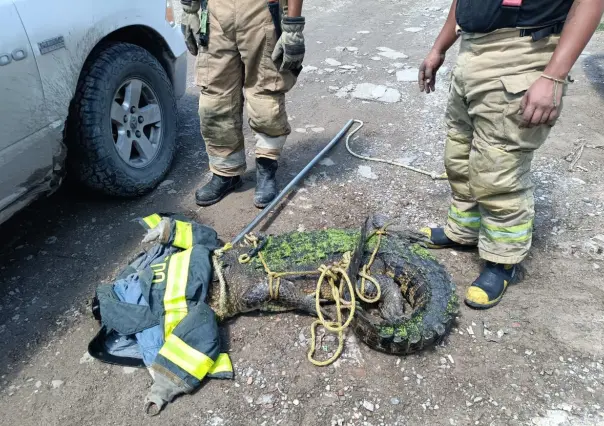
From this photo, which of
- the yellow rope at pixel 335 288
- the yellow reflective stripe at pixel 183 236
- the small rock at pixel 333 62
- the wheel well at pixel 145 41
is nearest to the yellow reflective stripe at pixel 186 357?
the yellow rope at pixel 335 288

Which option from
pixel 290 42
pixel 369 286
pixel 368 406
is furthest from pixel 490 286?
pixel 290 42

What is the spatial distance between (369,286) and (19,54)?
205 centimetres

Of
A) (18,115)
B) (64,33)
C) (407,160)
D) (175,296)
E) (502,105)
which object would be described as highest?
(64,33)

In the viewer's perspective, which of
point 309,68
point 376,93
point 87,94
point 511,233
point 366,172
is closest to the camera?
point 511,233

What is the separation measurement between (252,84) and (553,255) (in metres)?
2.10

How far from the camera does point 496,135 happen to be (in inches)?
88.0

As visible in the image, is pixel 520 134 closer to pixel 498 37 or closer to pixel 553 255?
pixel 498 37

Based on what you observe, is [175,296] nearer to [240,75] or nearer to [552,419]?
[240,75]

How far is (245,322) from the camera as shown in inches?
98.8

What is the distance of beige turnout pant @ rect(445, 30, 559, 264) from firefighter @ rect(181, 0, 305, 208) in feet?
3.47

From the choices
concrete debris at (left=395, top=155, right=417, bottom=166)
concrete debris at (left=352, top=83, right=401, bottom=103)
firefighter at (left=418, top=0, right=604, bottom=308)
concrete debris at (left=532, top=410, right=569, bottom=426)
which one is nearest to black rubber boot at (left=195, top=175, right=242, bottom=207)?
concrete debris at (left=395, top=155, right=417, bottom=166)

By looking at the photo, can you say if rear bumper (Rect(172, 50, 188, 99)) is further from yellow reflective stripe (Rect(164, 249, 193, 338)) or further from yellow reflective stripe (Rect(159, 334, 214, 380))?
yellow reflective stripe (Rect(159, 334, 214, 380))

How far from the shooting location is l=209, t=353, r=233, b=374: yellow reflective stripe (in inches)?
86.7

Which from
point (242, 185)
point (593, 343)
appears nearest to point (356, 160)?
point (242, 185)
